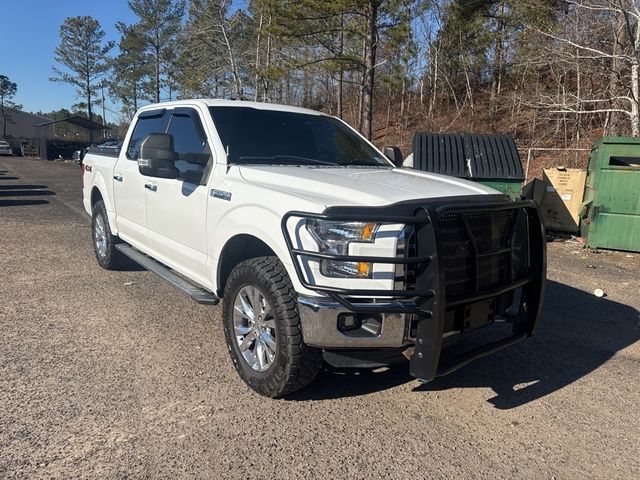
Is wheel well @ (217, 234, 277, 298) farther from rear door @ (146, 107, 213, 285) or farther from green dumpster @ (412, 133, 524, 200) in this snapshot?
green dumpster @ (412, 133, 524, 200)

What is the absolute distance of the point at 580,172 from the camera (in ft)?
34.2

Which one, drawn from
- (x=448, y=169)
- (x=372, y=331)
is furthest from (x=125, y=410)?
(x=448, y=169)

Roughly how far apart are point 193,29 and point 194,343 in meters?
28.9

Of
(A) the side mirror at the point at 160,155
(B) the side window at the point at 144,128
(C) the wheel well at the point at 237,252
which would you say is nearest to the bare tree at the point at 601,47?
(B) the side window at the point at 144,128

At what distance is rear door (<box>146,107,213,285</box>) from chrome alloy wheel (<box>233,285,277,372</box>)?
2.09ft

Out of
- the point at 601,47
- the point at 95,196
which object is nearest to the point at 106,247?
the point at 95,196

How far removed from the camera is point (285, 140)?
4.52 metres

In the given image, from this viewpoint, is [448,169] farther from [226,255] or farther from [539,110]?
[539,110]

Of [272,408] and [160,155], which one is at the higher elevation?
[160,155]

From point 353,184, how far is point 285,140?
52.2 inches

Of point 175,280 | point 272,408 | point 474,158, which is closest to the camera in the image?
point 272,408

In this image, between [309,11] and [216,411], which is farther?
[309,11]

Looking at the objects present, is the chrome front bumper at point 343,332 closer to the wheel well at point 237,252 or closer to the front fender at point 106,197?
the wheel well at point 237,252

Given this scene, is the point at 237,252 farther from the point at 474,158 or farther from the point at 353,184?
the point at 474,158
